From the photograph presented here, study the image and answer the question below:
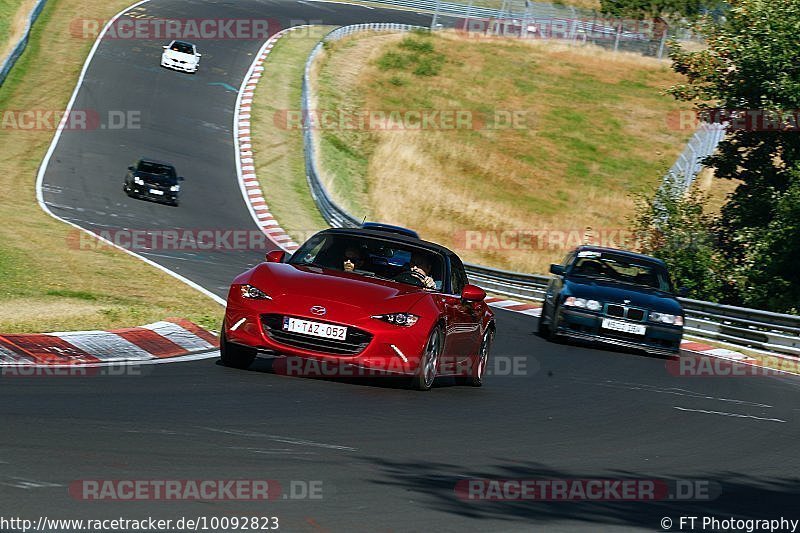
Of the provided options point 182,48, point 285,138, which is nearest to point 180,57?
point 182,48

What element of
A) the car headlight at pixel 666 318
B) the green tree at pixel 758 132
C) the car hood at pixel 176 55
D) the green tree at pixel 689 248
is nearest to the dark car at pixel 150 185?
the green tree at pixel 689 248

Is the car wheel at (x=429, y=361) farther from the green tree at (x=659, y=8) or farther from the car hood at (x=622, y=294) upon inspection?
the green tree at (x=659, y=8)

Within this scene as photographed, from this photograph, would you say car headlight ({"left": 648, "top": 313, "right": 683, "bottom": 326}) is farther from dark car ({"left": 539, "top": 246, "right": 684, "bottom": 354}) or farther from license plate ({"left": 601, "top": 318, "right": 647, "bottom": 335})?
license plate ({"left": 601, "top": 318, "right": 647, "bottom": 335})

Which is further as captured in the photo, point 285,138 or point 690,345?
point 285,138

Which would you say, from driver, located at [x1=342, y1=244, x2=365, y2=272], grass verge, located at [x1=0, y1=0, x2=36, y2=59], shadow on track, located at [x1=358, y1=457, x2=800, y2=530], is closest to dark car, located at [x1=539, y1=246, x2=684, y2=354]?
driver, located at [x1=342, y1=244, x2=365, y2=272]

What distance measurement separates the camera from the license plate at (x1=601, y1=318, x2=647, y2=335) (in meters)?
19.1

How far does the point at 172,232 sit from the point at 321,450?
22.4 metres

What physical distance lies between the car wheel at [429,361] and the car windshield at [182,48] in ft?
142

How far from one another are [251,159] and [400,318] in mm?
32474

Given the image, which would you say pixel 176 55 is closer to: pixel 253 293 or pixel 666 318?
pixel 666 318

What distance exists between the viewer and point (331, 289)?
11562 millimetres

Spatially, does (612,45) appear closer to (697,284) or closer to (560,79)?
(560,79)

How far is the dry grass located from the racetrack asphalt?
27087mm

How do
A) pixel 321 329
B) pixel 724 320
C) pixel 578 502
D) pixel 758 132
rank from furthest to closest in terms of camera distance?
1. pixel 758 132
2. pixel 724 320
3. pixel 321 329
4. pixel 578 502
